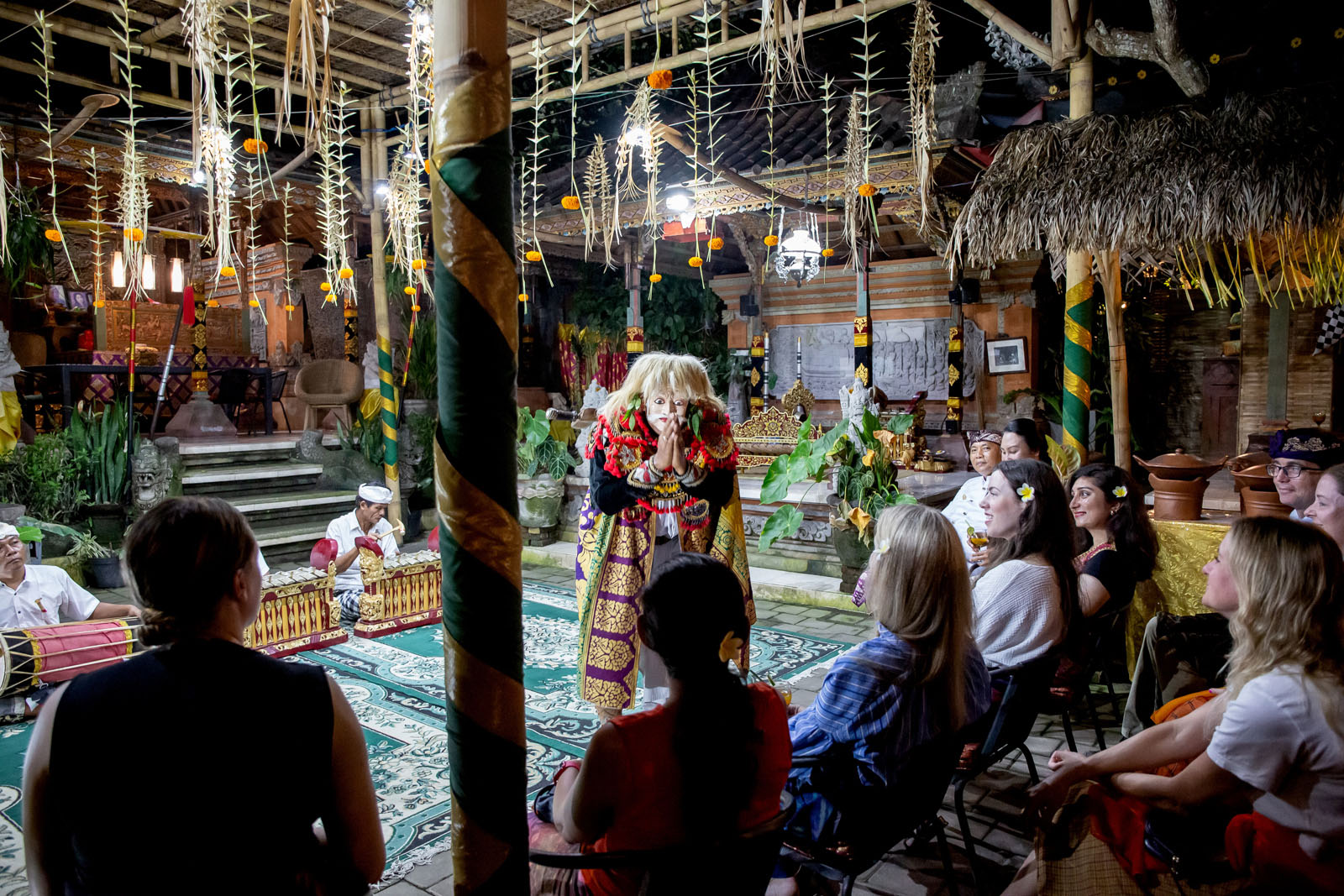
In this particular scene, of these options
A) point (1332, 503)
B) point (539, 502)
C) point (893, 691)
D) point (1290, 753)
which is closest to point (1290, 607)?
point (1290, 753)

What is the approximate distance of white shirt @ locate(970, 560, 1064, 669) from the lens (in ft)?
8.93

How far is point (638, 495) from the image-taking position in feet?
10.9

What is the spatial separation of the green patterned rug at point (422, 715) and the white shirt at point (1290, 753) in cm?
247

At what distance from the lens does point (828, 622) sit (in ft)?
Answer: 20.0

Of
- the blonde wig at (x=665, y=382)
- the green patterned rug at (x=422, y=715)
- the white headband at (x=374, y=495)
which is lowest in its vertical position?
the green patterned rug at (x=422, y=715)

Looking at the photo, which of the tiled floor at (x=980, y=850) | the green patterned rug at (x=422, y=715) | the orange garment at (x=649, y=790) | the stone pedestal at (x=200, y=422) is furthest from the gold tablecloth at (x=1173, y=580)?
the stone pedestal at (x=200, y=422)

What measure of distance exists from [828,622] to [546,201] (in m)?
7.42

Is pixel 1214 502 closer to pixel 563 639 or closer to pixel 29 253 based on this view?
pixel 563 639

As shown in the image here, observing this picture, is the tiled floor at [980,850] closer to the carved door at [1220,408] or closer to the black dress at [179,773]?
the black dress at [179,773]

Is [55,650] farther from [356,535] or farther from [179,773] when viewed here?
[179,773]

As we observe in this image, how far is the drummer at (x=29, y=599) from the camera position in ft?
13.4

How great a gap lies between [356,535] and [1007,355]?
9.86 meters

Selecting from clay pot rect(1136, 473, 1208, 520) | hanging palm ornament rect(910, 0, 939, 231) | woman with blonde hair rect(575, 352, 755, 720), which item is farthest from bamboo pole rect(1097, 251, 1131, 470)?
woman with blonde hair rect(575, 352, 755, 720)

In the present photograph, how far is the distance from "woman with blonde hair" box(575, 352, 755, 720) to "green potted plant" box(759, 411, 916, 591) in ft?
10.1
